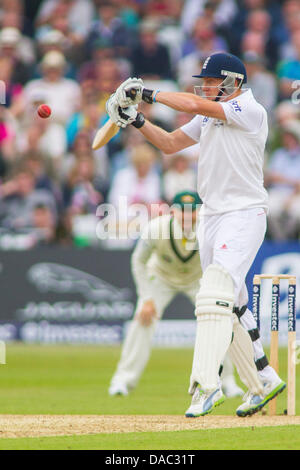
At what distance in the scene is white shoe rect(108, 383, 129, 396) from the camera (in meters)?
9.52

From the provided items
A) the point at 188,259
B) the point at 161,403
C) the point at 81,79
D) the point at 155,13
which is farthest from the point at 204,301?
the point at 155,13

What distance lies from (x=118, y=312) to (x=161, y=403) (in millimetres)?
5021

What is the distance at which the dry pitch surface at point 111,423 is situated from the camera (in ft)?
20.4

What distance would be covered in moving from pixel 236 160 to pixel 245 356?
1.40 m

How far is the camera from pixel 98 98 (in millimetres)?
15250

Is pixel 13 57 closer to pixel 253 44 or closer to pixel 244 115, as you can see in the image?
pixel 253 44

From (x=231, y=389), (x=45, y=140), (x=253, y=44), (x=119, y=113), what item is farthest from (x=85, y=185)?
(x=119, y=113)

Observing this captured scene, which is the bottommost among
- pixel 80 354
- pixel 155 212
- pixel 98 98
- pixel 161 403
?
pixel 161 403

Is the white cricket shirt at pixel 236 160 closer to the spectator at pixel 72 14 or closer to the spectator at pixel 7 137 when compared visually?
the spectator at pixel 7 137

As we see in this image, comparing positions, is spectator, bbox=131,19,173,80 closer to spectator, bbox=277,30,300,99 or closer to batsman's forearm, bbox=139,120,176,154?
spectator, bbox=277,30,300,99

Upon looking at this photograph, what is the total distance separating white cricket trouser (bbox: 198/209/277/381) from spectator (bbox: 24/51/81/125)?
8976 mm

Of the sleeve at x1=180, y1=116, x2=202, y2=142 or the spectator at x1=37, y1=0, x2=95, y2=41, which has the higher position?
the spectator at x1=37, y1=0, x2=95, y2=41

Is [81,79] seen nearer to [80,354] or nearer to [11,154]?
[11,154]

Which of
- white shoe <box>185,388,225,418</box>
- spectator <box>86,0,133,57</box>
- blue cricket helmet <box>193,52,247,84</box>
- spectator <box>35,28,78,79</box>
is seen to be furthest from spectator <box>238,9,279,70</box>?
white shoe <box>185,388,225,418</box>
